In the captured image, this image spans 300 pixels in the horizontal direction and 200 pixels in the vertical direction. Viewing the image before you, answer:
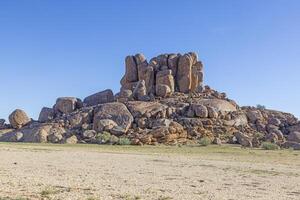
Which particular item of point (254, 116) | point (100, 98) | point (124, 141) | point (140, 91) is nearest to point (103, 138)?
point (124, 141)

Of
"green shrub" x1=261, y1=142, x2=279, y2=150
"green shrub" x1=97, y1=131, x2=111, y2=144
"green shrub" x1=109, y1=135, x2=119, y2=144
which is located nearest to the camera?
"green shrub" x1=261, y1=142, x2=279, y2=150

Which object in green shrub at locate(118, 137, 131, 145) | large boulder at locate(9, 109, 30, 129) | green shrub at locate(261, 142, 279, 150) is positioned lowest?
green shrub at locate(261, 142, 279, 150)

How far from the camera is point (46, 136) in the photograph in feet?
231

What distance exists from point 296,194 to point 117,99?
69072mm

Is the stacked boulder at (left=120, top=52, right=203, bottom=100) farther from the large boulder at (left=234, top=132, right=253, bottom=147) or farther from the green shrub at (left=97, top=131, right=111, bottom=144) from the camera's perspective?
the large boulder at (left=234, top=132, right=253, bottom=147)

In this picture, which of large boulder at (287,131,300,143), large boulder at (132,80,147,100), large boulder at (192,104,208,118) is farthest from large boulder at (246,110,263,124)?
large boulder at (132,80,147,100)

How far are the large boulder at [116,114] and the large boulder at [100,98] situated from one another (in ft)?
32.8

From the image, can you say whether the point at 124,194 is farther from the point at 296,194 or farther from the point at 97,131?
the point at 97,131

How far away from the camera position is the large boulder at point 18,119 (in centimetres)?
8275

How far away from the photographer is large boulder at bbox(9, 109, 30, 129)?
82.8m

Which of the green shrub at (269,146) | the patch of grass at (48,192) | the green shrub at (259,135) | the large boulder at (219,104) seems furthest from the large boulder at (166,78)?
the patch of grass at (48,192)

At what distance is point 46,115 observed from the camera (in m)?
85.6

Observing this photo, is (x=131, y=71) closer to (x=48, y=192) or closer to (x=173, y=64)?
(x=173, y=64)

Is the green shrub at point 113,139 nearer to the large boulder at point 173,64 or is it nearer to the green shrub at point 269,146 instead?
the green shrub at point 269,146
